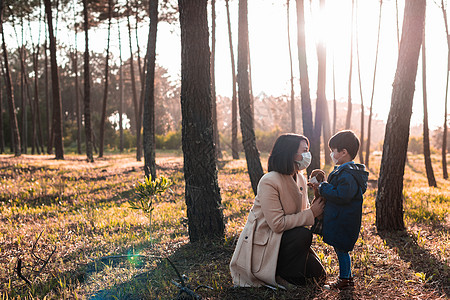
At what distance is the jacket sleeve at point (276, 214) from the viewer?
147 inches

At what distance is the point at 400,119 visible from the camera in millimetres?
6090

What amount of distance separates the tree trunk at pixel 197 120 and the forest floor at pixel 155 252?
0.45 m

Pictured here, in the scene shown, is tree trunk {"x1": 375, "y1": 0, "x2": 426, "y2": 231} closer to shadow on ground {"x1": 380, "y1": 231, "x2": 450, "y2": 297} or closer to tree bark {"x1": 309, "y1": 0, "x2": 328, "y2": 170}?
shadow on ground {"x1": 380, "y1": 231, "x2": 450, "y2": 297}

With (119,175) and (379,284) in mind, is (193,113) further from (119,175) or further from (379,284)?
(119,175)

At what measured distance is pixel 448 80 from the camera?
1572cm

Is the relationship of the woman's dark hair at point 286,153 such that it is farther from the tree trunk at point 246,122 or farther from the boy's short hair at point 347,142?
the tree trunk at point 246,122

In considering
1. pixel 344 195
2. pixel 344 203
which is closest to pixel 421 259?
pixel 344 203

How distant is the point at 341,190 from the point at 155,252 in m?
3.10

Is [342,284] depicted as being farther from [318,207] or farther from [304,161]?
[304,161]

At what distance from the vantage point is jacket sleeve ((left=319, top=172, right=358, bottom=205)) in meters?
3.52

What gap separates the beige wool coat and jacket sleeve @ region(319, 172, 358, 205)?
12.2 inches

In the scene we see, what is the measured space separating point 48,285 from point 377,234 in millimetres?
4948

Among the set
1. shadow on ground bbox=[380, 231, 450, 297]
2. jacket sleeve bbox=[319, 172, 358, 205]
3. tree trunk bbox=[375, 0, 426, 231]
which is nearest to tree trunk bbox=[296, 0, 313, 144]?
tree trunk bbox=[375, 0, 426, 231]

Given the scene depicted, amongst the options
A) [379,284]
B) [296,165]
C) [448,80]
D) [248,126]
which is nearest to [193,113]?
[296,165]
